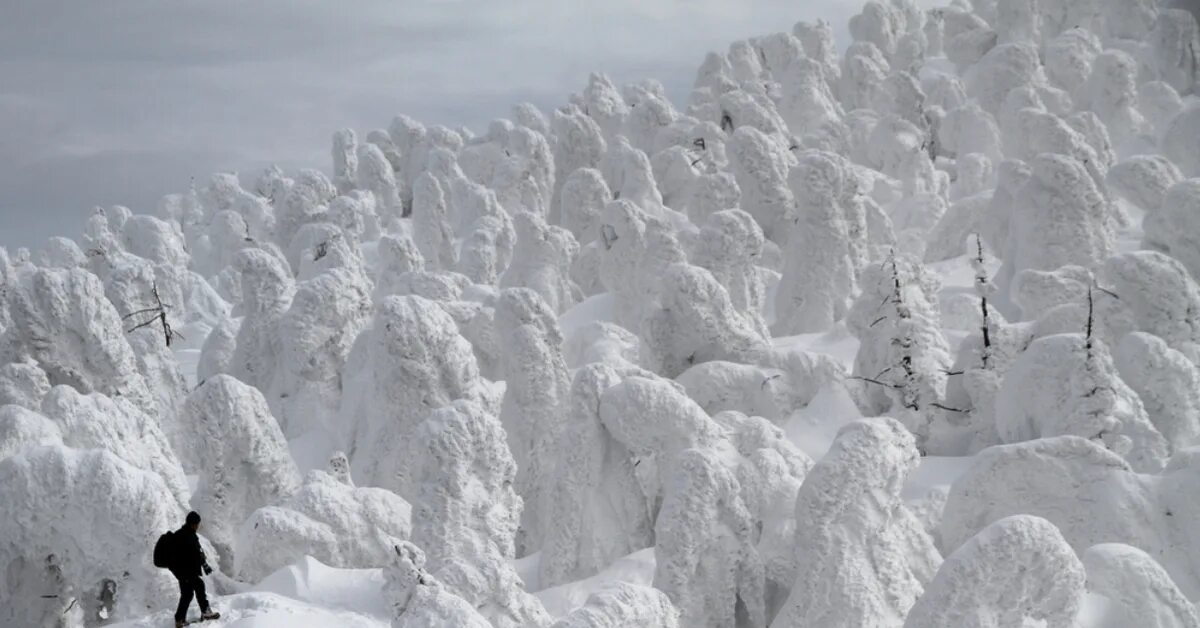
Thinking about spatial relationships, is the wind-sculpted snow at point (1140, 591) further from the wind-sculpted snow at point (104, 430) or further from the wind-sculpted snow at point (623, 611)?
the wind-sculpted snow at point (104, 430)

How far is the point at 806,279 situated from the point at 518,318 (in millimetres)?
7484

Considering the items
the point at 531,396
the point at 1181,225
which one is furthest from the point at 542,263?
the point at 1181,225

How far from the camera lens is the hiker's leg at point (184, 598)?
10.2 m

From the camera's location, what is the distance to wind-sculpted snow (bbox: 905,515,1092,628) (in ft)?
34.5

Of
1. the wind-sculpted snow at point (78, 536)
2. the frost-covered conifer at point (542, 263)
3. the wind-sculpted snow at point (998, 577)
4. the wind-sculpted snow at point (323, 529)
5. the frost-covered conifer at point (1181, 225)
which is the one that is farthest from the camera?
the frost-covered conifer at point (542, 263)

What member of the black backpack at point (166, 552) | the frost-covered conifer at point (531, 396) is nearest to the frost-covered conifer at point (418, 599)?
the black backpack at point (166, 552)

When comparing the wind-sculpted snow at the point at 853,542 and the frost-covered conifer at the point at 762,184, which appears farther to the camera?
the frost-covered conifer at the point at 762,184

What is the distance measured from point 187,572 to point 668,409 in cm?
662

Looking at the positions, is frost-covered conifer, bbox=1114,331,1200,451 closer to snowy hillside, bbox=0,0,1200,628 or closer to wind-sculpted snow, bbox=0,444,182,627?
snowy hillside, bbox=0,0,1200,628

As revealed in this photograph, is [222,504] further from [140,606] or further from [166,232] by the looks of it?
[166,232]

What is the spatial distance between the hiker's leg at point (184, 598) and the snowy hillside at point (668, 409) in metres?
0.41

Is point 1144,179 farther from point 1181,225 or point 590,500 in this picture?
point 590,500

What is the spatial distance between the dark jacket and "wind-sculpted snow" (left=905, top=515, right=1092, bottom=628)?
6054mm

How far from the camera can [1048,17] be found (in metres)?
45.2
